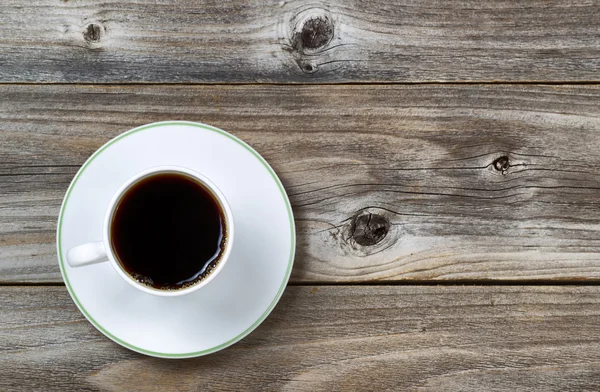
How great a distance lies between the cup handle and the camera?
676 millimetres

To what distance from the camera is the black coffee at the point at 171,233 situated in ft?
2.38

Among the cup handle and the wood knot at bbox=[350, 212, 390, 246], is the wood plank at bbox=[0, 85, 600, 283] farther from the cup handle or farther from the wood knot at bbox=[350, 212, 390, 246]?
the cup handle

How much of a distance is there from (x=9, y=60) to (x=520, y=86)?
26.8 inches

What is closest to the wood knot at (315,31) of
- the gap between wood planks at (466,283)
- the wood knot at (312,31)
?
the wood knot at (312,31)

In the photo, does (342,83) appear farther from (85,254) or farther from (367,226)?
(85,254)

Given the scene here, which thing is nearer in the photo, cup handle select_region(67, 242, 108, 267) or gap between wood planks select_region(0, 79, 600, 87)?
cup handle select_region(67, 242, 108, 267)

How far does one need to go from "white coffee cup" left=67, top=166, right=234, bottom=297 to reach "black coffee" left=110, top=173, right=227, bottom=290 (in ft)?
0.06

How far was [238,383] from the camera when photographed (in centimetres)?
84

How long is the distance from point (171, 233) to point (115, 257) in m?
0.07

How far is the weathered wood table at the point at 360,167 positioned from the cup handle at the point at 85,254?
0.57 feet

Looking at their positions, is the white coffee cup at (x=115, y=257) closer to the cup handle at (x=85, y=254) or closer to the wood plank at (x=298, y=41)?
the cup handle at (x=85, y=254)

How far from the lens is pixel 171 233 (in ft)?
2.44

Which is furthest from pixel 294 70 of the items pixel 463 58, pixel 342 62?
pixel 463 58

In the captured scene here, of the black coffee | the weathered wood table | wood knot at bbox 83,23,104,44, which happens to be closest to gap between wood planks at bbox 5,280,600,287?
the weathered wood table
